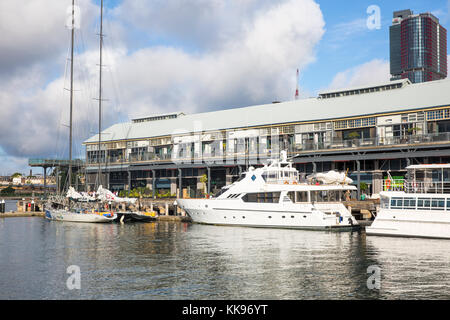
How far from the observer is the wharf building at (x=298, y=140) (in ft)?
198

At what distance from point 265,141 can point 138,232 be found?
3208cm

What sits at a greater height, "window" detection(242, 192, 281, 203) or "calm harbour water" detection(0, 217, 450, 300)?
"window" detection(242, 192, 281, 203)

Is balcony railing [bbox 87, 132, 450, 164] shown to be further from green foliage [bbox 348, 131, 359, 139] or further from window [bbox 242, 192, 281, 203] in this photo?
window [bbox 242, 192, 281, 203]

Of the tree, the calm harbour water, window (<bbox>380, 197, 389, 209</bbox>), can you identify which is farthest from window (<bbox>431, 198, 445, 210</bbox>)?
the tree

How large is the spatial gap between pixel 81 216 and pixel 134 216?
6713 mm

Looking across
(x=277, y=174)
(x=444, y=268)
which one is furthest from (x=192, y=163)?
(x=444, y=268)

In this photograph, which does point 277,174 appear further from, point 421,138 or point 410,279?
point 410,279

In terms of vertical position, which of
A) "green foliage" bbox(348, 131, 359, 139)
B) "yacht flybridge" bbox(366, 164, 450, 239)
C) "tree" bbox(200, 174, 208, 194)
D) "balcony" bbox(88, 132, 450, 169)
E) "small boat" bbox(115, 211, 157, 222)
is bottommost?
"small boat" bbox(115, 211, 157, 222)

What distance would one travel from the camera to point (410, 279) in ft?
77.9

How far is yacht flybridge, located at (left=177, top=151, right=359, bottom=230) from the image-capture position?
47281 mm

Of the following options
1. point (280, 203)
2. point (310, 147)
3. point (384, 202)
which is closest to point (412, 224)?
point (384, 202)

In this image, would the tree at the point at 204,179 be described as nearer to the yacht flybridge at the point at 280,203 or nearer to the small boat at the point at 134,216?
the small boat at the point at 134,216

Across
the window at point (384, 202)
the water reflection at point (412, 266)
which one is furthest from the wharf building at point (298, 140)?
the water reflection at point (412, 266)

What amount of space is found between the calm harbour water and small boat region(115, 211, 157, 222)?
17.7 m
